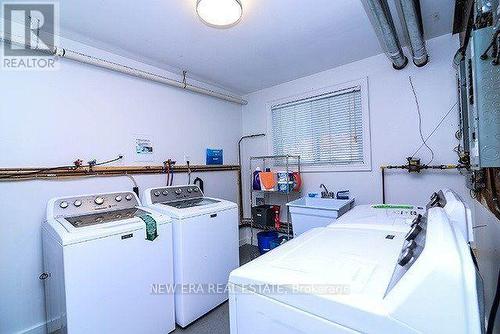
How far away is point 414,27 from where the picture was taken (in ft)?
5.47

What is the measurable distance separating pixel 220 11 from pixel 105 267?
1.84 metres

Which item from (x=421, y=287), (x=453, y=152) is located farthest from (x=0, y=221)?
(x=453, y=152)

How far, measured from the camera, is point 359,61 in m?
2.60

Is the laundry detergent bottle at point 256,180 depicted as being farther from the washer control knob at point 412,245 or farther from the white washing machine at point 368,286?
the washer control knob at point 412,245

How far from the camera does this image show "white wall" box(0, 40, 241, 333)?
5.63 feet

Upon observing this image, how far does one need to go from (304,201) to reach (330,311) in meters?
1.98

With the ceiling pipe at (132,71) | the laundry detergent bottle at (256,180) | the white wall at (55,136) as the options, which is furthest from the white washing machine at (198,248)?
the ceiling pipe at (132,71)

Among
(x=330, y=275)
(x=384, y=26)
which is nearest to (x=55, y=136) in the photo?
(x=330, y=275)

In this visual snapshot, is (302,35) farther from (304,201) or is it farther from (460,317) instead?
(460,317)

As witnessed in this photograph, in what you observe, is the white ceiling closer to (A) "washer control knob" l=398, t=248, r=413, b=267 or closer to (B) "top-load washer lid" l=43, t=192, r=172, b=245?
(B) "top-load washer lid" l=43, t=192, r=172, b=245

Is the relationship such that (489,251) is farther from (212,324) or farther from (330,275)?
(212,324)

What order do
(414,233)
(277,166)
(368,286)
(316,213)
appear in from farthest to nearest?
(277,166), (316,213), (414,233), (368,286)

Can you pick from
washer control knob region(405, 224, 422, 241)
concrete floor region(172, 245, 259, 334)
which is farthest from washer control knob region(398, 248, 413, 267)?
concrete floor region(172, 245, 259, 334)

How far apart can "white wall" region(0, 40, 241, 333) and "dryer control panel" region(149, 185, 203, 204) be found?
0.26 metres
